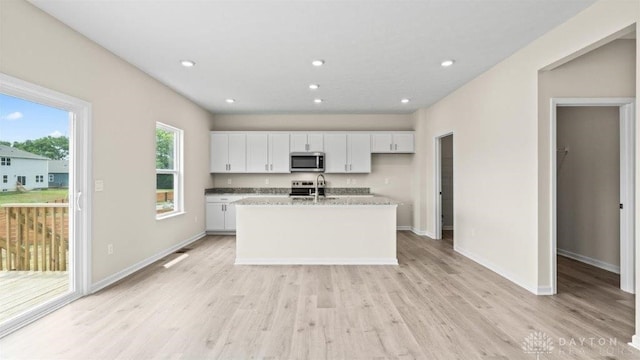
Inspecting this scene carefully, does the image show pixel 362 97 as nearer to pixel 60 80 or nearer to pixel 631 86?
pixel 631 86

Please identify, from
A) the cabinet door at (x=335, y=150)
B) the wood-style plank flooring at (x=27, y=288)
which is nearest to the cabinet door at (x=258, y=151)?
the cabinet door at (x=335, y=150)

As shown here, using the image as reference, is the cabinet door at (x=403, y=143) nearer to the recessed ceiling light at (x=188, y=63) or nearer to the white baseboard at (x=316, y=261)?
the white baseboard at (x=316, y=261)

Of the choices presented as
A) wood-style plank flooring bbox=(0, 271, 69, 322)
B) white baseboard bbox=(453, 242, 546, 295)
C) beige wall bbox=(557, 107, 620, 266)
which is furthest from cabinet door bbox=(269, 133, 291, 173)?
beige wall bbox=(557, 107, 620, 266)

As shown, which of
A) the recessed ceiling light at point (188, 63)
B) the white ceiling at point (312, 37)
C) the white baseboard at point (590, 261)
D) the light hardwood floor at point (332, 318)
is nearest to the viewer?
the light hardwood floor at point (332, 318)

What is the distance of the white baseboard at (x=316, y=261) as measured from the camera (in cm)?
429

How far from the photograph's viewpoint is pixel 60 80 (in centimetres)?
284

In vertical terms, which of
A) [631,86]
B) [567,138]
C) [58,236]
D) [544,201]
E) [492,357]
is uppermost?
[631,86]

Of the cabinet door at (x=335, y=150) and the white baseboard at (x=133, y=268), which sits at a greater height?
the cabinet door at (x=335, y=150)

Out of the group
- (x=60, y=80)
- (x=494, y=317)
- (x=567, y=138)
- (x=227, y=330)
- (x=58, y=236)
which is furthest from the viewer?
(x=567, y=138)

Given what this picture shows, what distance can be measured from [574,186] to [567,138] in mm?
683

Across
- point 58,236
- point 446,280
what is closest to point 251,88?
point 58,236

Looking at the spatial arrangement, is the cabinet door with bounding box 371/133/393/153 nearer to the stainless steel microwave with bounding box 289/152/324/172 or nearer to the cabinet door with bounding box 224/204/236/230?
the stainless steel microwave with bounding box 289/152/324/172

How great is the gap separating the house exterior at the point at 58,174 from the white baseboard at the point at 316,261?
2156 millimetres

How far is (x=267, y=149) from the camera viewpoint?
260 inches
